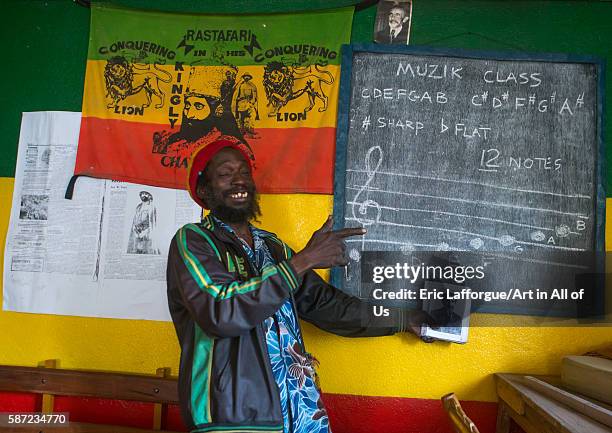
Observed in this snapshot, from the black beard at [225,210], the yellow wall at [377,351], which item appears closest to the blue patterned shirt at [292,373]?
the black beard at [225,210]

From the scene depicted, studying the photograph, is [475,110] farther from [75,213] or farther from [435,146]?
[75,213]

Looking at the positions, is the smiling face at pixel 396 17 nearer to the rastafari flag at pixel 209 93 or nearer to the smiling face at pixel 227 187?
the rastafari flag at pixel 209 93

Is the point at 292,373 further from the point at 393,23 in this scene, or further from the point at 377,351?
the point at 393,23

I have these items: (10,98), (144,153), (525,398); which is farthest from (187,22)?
(525,398)

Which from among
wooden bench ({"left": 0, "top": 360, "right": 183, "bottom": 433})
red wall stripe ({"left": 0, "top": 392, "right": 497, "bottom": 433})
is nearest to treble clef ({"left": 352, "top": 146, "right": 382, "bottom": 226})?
red wall stripe ({"left": 0, "top": 392, "right": 497, "bottom": 433})

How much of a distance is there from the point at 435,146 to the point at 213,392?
1527mm

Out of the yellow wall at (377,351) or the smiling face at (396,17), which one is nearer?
the yellow wall at (377,351)

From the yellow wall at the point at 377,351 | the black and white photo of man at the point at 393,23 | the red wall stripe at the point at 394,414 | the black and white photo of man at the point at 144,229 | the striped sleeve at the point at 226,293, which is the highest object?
the black and white photo of man at the point at 393,23

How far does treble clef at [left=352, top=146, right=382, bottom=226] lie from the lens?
262cm

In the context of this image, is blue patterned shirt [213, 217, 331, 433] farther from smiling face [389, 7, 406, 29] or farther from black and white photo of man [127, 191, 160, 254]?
smiling face [389, 7, 406, 29]

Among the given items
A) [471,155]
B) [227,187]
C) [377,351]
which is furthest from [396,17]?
[377,351]

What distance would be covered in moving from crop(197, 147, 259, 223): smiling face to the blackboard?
0.60 meters

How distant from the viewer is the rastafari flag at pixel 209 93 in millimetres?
2691

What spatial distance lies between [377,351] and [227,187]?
42.5 inches
